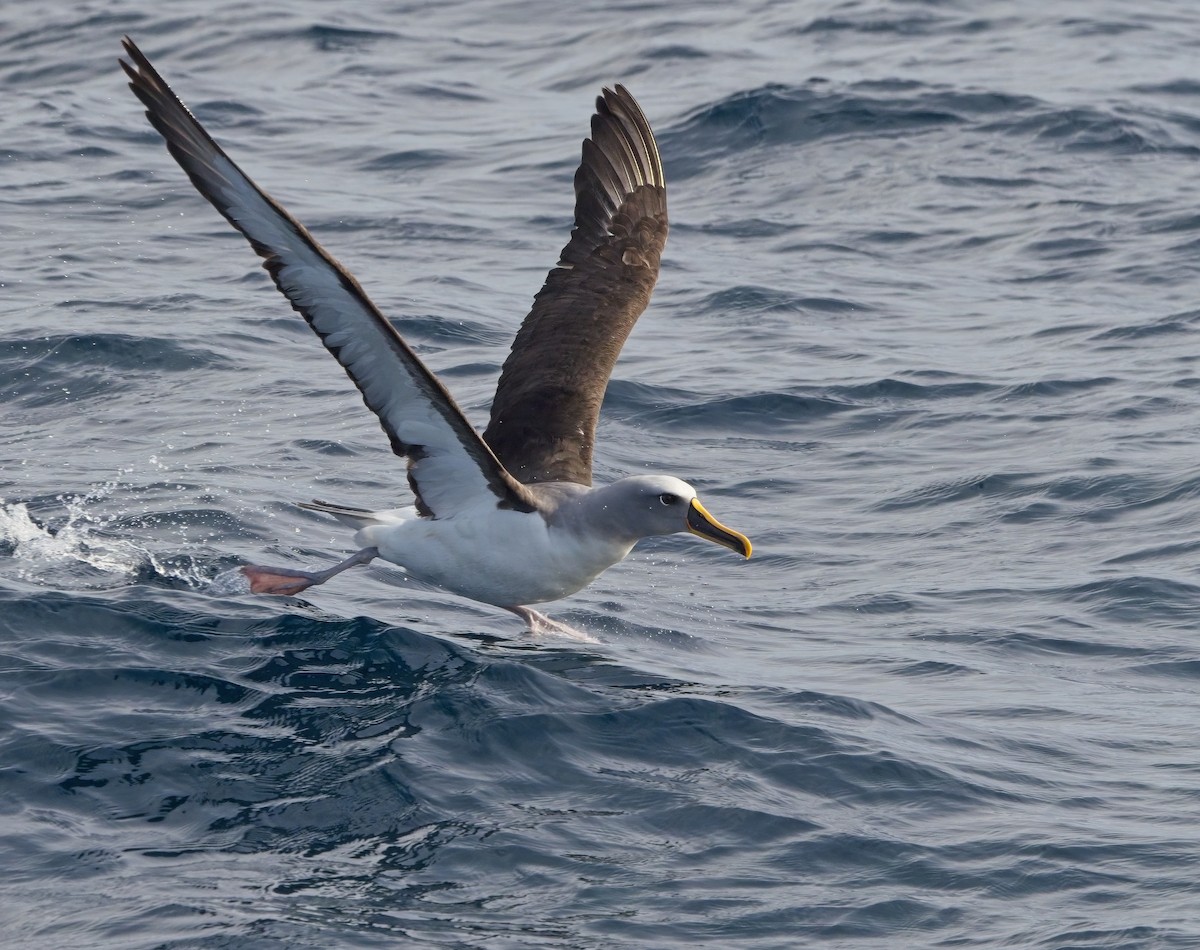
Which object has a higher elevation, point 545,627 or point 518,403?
point 518,403

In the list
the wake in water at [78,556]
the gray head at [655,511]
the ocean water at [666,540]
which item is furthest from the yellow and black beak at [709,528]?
the wake in water at [78,556]

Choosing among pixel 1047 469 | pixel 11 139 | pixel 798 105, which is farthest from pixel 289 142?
pixel 1047 469

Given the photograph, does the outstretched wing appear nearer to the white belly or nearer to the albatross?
the albatross

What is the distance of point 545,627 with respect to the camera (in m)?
10.4

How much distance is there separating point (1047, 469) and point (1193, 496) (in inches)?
41.0

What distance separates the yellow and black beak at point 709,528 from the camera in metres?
9.80

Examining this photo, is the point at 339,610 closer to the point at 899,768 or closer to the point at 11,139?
the point at 899,768

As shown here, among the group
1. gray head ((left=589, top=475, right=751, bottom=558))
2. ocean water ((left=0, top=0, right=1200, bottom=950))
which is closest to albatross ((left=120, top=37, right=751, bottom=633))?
gray head ((left=589, top=475, right=751, bottom=558))

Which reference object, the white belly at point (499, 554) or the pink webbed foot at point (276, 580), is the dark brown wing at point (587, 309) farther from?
the pink webbed foot at point (276, 580)

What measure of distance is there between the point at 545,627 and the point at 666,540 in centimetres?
232

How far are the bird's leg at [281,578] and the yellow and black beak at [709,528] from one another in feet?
5.86

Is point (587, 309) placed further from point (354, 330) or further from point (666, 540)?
point (354, 330)

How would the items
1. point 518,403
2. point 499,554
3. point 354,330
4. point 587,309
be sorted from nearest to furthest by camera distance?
point 354,330 < point 499,554 < point 518,403 < point 587,309

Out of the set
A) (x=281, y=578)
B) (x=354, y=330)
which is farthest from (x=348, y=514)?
(x=354, y=330)
